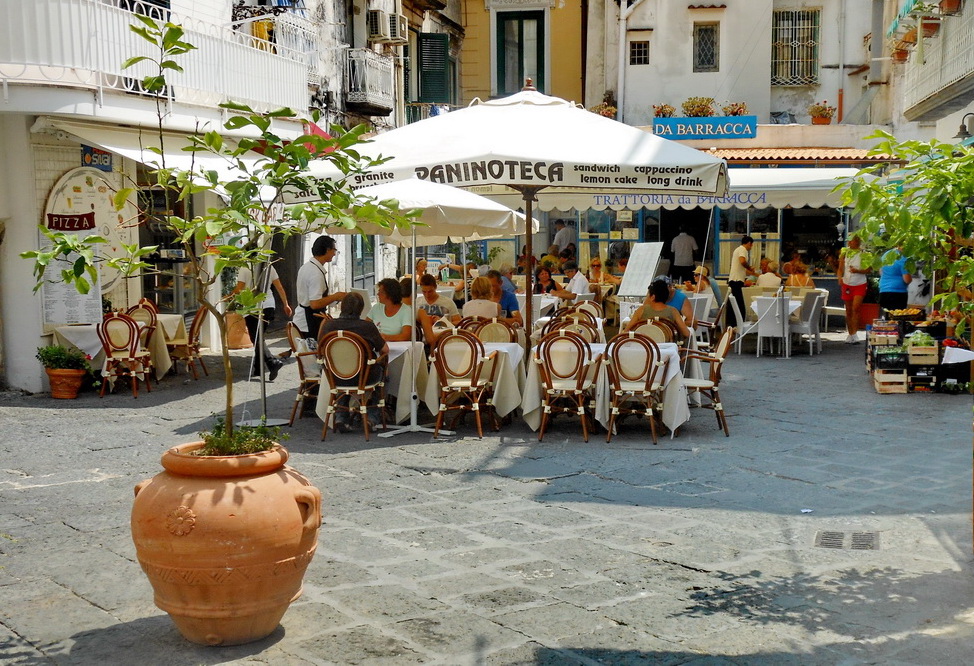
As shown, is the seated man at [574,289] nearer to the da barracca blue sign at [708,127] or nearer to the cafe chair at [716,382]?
the cafe chair at [716,382]

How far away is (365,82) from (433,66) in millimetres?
4825

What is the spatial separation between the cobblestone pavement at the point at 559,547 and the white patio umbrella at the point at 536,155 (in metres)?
2.18

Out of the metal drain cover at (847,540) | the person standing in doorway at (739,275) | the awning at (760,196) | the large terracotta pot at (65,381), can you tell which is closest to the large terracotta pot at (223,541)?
the metal drain cover at (847,540)

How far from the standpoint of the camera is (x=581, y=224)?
74.8 feet

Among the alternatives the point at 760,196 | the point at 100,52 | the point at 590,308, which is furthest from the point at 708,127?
the point at 100,52

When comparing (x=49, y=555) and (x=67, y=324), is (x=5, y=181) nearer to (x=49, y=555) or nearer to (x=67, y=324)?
(x=67, y=324)

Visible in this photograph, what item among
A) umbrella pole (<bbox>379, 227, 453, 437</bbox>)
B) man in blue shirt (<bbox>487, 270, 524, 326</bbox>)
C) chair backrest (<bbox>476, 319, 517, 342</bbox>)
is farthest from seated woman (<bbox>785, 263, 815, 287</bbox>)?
umbrella pole (<bbox>379, 227, 453, 437</bbox>)

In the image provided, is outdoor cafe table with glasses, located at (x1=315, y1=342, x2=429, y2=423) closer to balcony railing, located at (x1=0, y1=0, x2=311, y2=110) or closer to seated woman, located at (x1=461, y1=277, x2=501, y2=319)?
seated woman, located at (x1=461, y1=277, x2=501, y2=319)

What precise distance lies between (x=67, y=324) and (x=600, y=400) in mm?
6236

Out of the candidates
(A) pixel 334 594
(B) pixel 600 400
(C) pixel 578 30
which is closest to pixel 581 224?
(C) pixel 578 30

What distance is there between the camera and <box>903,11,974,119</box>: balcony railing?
1263cm

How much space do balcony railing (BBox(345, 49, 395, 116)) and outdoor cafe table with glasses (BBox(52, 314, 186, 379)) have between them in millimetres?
9367

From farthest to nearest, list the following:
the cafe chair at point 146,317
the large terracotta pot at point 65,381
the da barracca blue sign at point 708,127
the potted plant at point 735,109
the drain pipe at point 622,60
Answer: the drain pipe at point 622,60
the potted plant at point 735,109
the da barracca blue sign at point 708,127
the cafe chair at point 146,317
the large terracotta pot at point 65,381

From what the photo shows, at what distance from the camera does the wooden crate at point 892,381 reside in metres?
11.1
